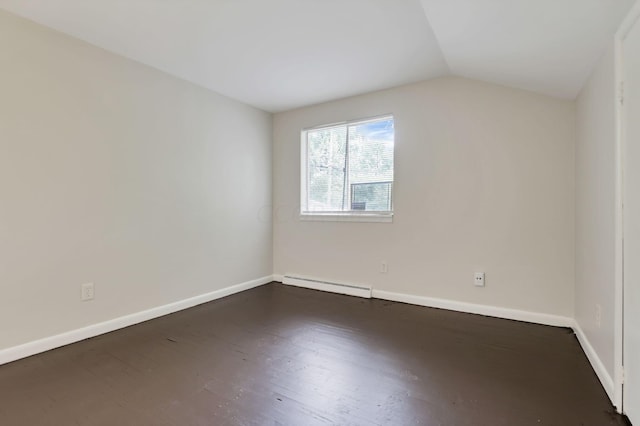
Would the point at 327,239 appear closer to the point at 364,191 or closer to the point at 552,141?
the point at 364,191

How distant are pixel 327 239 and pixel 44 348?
9.13ft

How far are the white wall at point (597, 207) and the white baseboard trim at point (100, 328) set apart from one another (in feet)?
11.0

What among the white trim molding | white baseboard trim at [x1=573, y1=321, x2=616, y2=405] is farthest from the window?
the white trim molding

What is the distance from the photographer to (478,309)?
10.0 feet

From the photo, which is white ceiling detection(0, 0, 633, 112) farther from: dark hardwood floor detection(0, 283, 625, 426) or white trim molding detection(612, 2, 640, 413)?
dark hardwood floor detection(0, 283, 625, 426)

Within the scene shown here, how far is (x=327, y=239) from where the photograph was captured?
4027mm

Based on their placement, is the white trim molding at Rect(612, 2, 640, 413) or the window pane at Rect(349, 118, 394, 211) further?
the window pane at Rect(349, 118, 394, 211)

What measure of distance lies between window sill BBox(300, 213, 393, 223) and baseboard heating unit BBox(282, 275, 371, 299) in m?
0.77

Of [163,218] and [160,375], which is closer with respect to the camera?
[160,375]

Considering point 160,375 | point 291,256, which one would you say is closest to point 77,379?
point 160,375

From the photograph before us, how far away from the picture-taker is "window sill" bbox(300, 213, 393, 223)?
359 cm

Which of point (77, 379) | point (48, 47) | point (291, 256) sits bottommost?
point (77, 379)

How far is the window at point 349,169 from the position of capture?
364 cm

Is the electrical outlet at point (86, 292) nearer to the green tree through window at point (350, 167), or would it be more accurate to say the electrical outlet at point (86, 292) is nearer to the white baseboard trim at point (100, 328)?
the white baseboard trim at point (100, 328)
